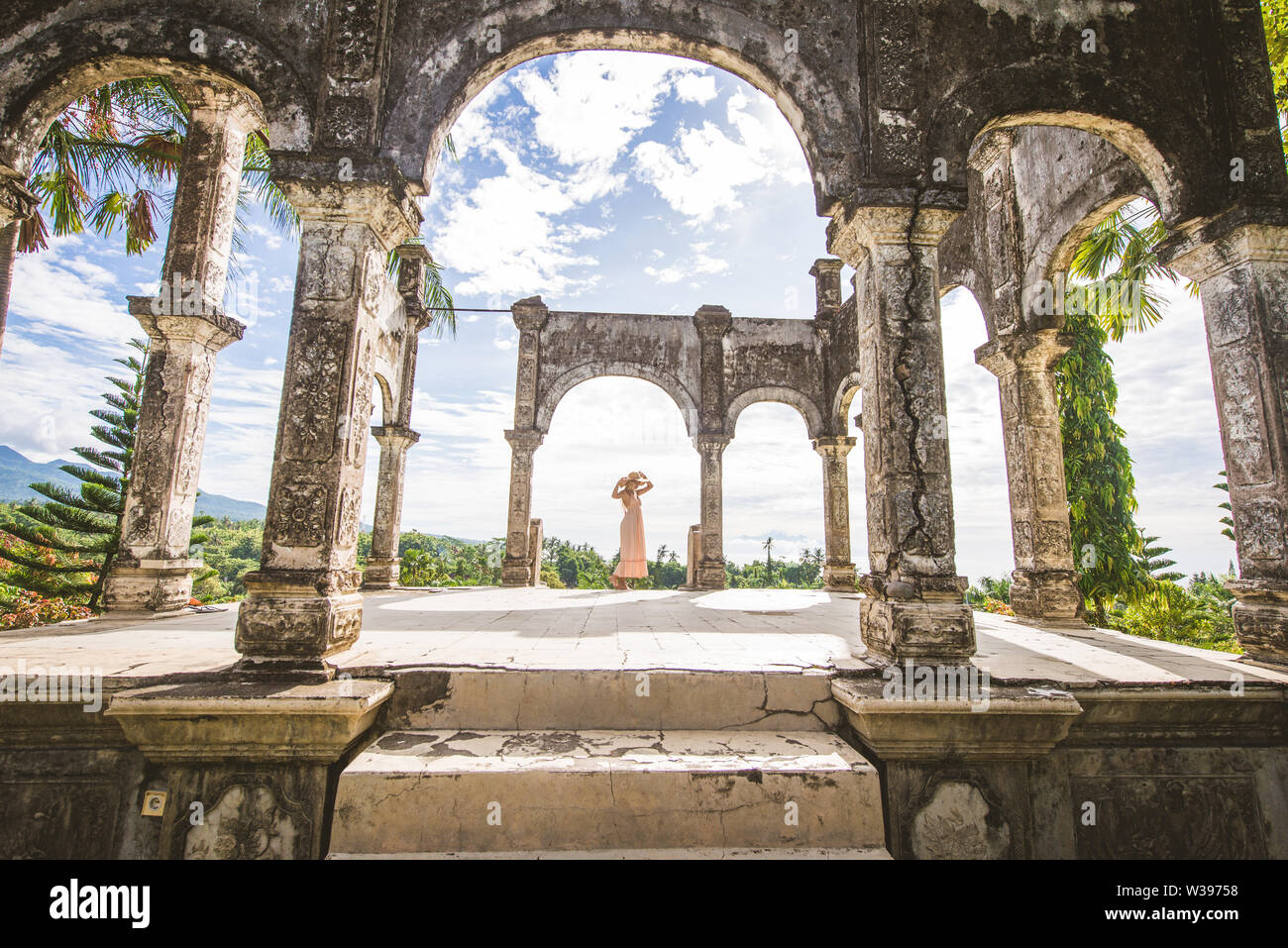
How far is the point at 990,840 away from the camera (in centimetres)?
257

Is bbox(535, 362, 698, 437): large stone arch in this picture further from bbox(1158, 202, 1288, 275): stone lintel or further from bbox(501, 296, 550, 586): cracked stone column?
bbox(1158, 202, 1288, 275): stone lintel

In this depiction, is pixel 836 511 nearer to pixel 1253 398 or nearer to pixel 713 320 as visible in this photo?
pixel 713 320

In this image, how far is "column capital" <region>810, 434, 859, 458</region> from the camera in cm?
1089

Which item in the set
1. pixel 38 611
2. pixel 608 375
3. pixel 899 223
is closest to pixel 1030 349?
pixel 899 223

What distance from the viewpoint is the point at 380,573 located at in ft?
29.3

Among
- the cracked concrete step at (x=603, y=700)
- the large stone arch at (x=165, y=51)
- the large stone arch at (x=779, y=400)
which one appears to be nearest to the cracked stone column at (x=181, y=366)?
the large stone arch at (x=165, y=51)

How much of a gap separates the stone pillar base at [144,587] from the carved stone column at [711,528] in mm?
7623

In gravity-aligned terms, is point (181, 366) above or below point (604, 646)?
above

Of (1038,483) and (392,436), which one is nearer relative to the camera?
(1038,483)

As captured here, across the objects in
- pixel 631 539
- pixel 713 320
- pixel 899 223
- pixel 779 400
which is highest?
pixel 713 320

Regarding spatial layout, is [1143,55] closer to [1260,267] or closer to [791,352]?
[1260,267]

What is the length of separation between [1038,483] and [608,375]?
785cm

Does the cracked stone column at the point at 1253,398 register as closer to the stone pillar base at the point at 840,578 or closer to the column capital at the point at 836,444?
the stone pillar base at the point at 840,578

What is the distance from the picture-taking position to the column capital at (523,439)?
10977 millimetres
